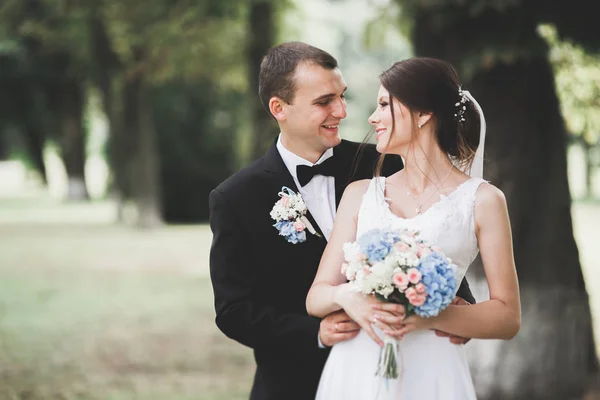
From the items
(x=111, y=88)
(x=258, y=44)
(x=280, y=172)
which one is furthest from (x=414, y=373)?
(x=111, y=88)

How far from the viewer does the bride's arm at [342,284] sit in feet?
9.30

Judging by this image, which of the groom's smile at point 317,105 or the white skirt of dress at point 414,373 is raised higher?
the groom's smile at point 317,105

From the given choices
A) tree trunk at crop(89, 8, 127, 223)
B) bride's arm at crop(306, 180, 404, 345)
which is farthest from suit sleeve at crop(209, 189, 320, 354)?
tree trunk at crop(89, 8, 127, 223)

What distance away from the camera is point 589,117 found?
8773mm

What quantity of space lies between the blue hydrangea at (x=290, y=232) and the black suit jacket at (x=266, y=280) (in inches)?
1.2

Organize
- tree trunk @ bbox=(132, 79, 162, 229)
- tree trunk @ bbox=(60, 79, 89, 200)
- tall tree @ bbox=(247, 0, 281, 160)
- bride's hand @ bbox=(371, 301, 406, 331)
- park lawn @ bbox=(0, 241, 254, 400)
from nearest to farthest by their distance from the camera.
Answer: bride's hand @ bbox=(371, 301, 406, 331), park lawn @ bbox=(0, 241, 254, 400), tall tree @ bbox=(247, 0, 281, 160), tree trunk @ bbox=(132, 79, 162, 229), tree trunk @ bbox=(60, 79, 89, 200)

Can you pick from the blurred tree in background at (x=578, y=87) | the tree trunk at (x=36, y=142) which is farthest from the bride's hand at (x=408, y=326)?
the tree trunk at (x=36, y=142)

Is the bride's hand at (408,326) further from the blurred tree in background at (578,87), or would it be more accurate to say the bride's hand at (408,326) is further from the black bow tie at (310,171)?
the blurred tree in background at (578,87)

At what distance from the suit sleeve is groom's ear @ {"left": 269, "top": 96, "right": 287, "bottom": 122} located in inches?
15.6

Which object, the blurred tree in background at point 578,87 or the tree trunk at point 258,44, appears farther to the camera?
the tree trunk at point 258,44

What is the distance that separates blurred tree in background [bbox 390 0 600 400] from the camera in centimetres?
676

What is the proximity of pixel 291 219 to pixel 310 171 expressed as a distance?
26 centimetres

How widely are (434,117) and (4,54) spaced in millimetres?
32066

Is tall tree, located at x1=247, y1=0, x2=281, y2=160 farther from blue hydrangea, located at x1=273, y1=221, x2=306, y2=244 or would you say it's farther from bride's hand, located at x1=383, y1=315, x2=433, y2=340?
bride's hand, located at x1=383, y1=315, x2=433, y2=340
